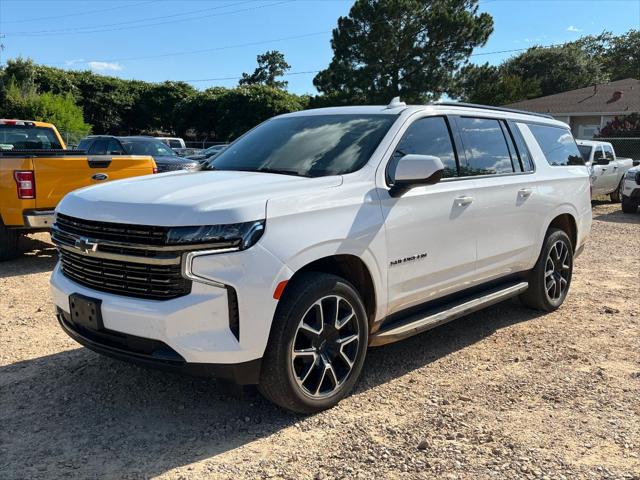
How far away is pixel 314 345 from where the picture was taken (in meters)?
3.53

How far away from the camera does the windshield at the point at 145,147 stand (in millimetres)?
15336

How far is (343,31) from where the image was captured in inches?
1583

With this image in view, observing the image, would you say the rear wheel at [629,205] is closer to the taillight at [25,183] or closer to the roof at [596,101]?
the taillight at [25,183]

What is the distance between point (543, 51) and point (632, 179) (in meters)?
41.7

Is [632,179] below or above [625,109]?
below

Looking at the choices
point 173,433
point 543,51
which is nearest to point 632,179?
point 173,433

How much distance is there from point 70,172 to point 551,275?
5.76 m

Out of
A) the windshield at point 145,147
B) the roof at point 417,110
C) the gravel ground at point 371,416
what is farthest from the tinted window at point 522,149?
the windshield at point 145,147

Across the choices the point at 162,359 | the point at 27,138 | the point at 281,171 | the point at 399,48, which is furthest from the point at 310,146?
the point at 399,48

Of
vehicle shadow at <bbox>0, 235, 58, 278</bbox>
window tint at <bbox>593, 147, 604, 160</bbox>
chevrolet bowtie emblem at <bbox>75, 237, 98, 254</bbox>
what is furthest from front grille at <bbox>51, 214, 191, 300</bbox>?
window tint at <bbox>593, 147, 604, 160</bbox>

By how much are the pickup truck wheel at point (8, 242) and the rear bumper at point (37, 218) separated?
67cm

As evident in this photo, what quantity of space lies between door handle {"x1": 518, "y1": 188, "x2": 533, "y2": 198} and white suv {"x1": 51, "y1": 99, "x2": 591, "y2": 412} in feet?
0.06

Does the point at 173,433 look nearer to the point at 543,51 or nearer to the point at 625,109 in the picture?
the point at 625,109

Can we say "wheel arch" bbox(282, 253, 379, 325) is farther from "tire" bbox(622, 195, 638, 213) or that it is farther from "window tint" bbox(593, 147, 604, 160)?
"window tint" bbox(593, 147, 604, 160)
